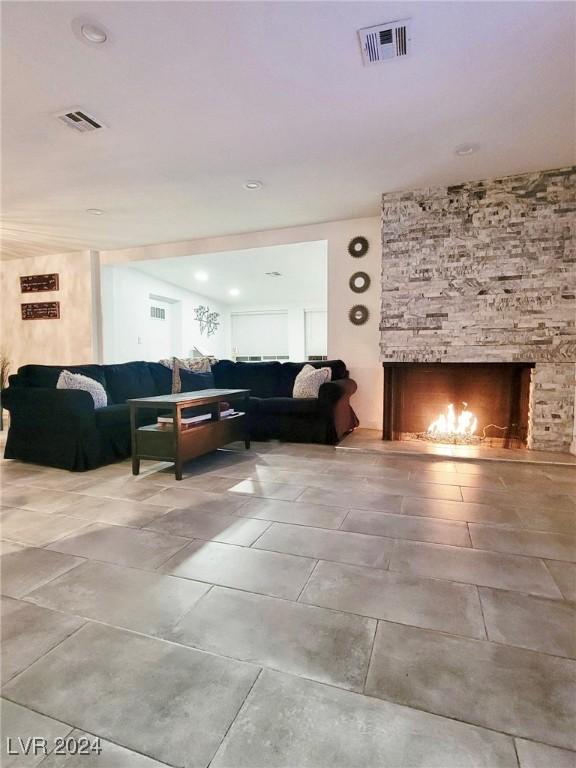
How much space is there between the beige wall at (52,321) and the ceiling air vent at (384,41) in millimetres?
5181

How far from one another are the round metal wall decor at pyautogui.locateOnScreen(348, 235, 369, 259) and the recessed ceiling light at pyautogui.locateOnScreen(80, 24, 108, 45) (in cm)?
328

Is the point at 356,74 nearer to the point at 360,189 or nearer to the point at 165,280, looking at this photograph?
the point at 360,189

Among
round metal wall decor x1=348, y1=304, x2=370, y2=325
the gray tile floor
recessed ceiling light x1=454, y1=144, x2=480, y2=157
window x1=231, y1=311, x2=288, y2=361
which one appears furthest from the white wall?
recessed ceiling light x1=454, y1=144, x2=480, y2=157

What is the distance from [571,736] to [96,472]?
3.28 meters

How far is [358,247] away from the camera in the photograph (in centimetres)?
475

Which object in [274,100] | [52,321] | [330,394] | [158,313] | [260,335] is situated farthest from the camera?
[260,335]

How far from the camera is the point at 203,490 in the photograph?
2.73 meters

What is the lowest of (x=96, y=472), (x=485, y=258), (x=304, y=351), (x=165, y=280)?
(x=96, y=472)

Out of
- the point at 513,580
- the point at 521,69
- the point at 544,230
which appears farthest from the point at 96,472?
the point at 544,230

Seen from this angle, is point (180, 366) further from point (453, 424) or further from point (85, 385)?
point (453, 424)

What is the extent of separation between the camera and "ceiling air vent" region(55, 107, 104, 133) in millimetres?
2562

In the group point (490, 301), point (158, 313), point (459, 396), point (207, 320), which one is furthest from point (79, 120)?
point (207, 320)

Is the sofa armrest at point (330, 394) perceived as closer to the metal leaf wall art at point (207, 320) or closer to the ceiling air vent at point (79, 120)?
the ceiling air vent at point (79, 120)

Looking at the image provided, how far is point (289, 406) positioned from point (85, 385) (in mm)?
2053
